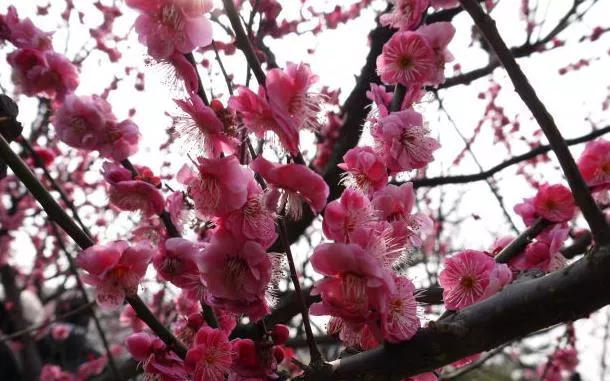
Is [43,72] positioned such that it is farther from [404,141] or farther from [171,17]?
[404,141]

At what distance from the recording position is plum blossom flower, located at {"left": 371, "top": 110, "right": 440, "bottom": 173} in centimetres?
164

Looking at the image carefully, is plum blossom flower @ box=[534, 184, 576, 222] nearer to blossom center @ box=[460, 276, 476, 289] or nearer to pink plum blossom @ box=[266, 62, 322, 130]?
blossom center @ box=[460, 276, 476, 289]

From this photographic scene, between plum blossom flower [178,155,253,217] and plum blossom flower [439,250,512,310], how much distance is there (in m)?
0.74

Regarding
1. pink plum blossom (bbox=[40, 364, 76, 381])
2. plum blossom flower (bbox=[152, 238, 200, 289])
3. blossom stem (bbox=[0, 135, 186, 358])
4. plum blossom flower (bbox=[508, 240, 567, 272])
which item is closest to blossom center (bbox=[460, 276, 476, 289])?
plum blossom flower (bbox=[508, 240, 567, 272])

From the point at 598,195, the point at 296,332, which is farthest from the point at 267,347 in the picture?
the point at 296,332

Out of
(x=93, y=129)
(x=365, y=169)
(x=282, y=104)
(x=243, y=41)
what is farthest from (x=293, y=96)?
(x=93, y=129)

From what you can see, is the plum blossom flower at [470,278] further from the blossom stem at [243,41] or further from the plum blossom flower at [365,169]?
the blossom stem at [243,41]

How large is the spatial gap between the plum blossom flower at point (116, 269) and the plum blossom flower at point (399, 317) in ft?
2.51

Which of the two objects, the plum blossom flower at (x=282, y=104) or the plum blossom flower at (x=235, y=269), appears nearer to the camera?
the plum blossom flower at (x=282, y=104)

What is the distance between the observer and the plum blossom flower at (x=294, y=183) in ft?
4.28

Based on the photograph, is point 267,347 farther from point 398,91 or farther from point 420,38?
point 420,38

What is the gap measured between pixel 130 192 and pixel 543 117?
1244 mm

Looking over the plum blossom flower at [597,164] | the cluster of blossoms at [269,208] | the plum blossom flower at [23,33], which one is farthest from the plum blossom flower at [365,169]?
the plum blossom flower at [23,33]

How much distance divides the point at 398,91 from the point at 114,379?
257 centimetres
